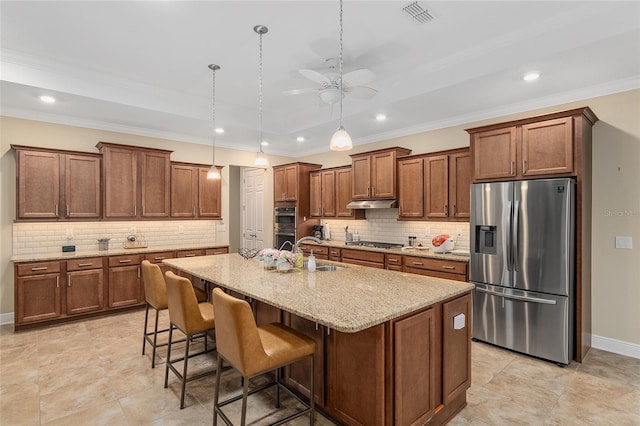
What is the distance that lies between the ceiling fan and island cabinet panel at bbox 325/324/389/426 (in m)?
2.17

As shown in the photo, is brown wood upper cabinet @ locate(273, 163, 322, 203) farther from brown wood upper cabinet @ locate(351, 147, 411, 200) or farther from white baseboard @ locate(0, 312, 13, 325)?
white baseboard @ locate(0, 312, 13, 325)

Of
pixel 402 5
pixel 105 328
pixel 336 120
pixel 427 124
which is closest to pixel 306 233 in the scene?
pixel 336 120

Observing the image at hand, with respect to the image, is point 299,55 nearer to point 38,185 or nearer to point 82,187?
point 82,187

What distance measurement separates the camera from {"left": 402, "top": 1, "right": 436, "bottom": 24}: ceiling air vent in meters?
2.73

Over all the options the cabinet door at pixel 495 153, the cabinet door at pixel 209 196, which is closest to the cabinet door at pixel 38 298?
the cabinet door at pixel 209 196

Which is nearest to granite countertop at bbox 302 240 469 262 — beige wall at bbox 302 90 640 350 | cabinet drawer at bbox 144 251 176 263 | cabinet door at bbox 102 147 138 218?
beige wall at bbox 302 90 640 350

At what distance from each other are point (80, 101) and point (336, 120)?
3.37m

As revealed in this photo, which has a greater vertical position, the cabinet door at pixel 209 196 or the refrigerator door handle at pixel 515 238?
the cabinet door at pixel 209 196

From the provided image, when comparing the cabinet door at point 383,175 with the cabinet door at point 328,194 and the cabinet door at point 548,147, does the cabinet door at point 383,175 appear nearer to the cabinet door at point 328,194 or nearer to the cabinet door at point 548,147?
the cabinet door at point 328,194

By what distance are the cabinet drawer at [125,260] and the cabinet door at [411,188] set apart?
4029 millimetres

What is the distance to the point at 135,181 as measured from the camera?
207 inches

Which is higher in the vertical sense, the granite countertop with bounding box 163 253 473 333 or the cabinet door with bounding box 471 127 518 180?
the cabinet door with bounding box 471 127 518 180

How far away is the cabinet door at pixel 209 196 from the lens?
6090mm

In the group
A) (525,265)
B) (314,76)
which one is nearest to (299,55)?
(314,76)
